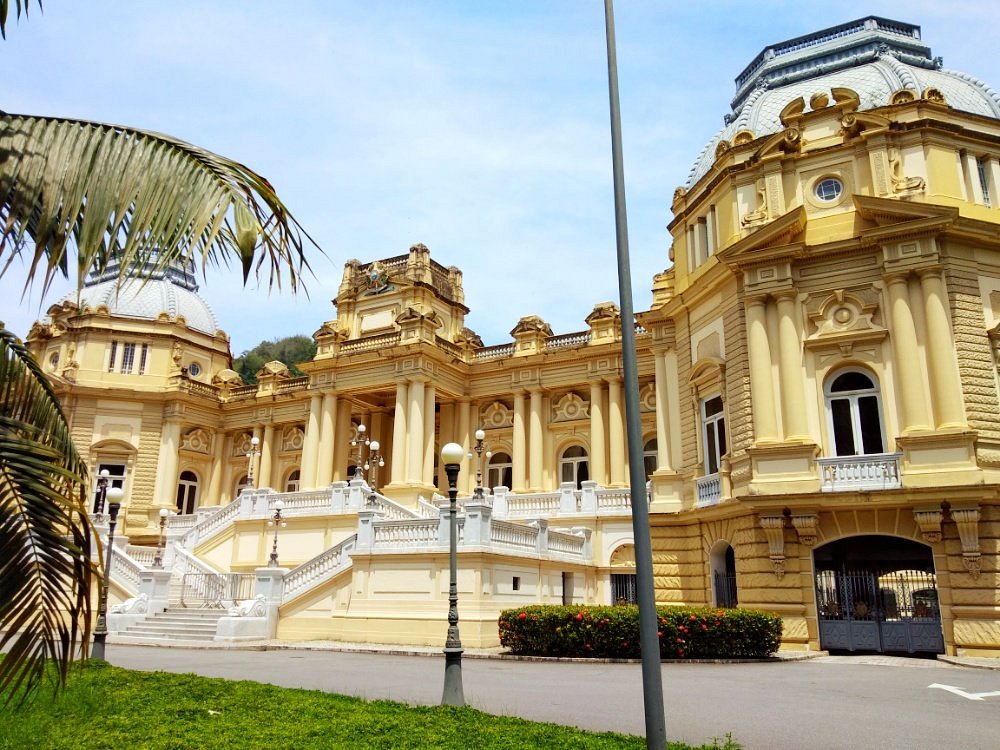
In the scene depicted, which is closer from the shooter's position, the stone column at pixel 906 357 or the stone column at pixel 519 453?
the stone column at pixel 906 357

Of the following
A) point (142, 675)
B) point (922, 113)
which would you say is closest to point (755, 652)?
point (142, 675)

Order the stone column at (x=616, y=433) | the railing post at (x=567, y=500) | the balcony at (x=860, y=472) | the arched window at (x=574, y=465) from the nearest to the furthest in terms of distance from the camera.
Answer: the balcony at (x=860, y=472), the railing post at (x=567, y=500), the stone column at (x=616, y=433), the arched window at (x=574, y=465)

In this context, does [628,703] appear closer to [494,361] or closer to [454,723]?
[454,723]

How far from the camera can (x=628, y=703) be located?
1048 cm

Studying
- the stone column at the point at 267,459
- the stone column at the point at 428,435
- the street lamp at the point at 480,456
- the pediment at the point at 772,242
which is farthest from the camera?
the stone column at the point at 267,459

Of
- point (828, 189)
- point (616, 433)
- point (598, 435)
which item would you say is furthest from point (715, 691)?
point (598, 435)

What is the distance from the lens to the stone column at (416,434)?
30.9 meters

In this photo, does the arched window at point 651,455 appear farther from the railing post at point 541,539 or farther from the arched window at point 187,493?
the arched window at point 187,493

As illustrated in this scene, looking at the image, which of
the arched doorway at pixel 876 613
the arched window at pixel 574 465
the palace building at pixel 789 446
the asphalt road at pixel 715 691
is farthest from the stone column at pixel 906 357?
the arched window at pixel 574 465

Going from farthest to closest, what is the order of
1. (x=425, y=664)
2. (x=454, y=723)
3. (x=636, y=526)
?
(x=425, y=664)
(x=454, y=723)
(x=636, y=526)

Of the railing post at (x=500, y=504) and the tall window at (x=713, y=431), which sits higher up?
the tall window at (x=713, y=431)

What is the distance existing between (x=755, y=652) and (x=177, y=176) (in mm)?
14326

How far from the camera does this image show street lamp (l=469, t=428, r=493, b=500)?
2234 centimetres

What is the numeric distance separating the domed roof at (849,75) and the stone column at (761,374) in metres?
5.96
